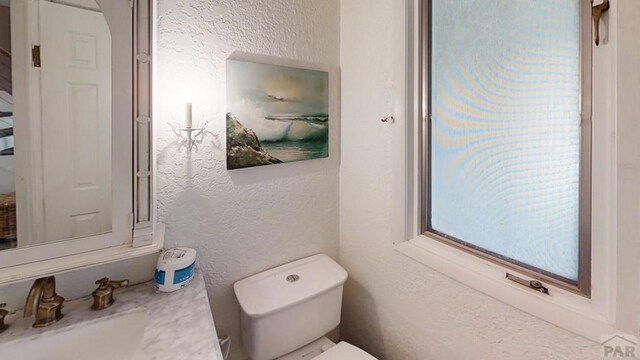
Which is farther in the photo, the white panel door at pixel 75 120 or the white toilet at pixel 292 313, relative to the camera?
the white toilet at pixel 292 313

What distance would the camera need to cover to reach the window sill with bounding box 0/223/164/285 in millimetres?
680

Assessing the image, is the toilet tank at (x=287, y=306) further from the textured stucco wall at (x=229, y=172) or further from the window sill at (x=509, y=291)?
the window sill at (x=509, y=291)

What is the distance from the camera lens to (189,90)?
3.29 feet

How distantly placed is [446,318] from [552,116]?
0.73 meters

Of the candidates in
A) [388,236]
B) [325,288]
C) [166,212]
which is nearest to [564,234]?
[388,236]

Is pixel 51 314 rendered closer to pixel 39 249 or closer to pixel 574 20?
pixel 39 249

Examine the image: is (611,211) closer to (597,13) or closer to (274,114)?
(597,13)

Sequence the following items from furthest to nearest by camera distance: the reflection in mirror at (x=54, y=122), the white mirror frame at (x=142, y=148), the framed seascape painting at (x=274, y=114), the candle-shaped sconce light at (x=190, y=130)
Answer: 1. the framed seascape painting at (x=274, y=114)
2. the candle-shaped sconce light at (x=190, y=130)
3. the white mirror frame at (x=142, y=148)
4. the reflection in mirror at (x=54, y=122)

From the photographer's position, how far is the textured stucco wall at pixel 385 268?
0.82 metres

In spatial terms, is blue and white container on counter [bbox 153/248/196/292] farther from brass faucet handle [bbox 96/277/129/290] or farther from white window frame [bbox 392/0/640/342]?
white window frame [bbox 392/0/640/342]

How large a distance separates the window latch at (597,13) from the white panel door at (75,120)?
1.24 metres

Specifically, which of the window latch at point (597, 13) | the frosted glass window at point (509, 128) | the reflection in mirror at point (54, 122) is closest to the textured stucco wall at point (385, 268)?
the frosted glass window at point (509, 128)

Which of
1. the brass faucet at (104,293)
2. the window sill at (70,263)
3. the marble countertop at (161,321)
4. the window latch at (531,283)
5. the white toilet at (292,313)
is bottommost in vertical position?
the white toilet at (292,313)

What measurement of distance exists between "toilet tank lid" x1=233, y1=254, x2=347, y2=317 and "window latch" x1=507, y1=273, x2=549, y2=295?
0.65m
